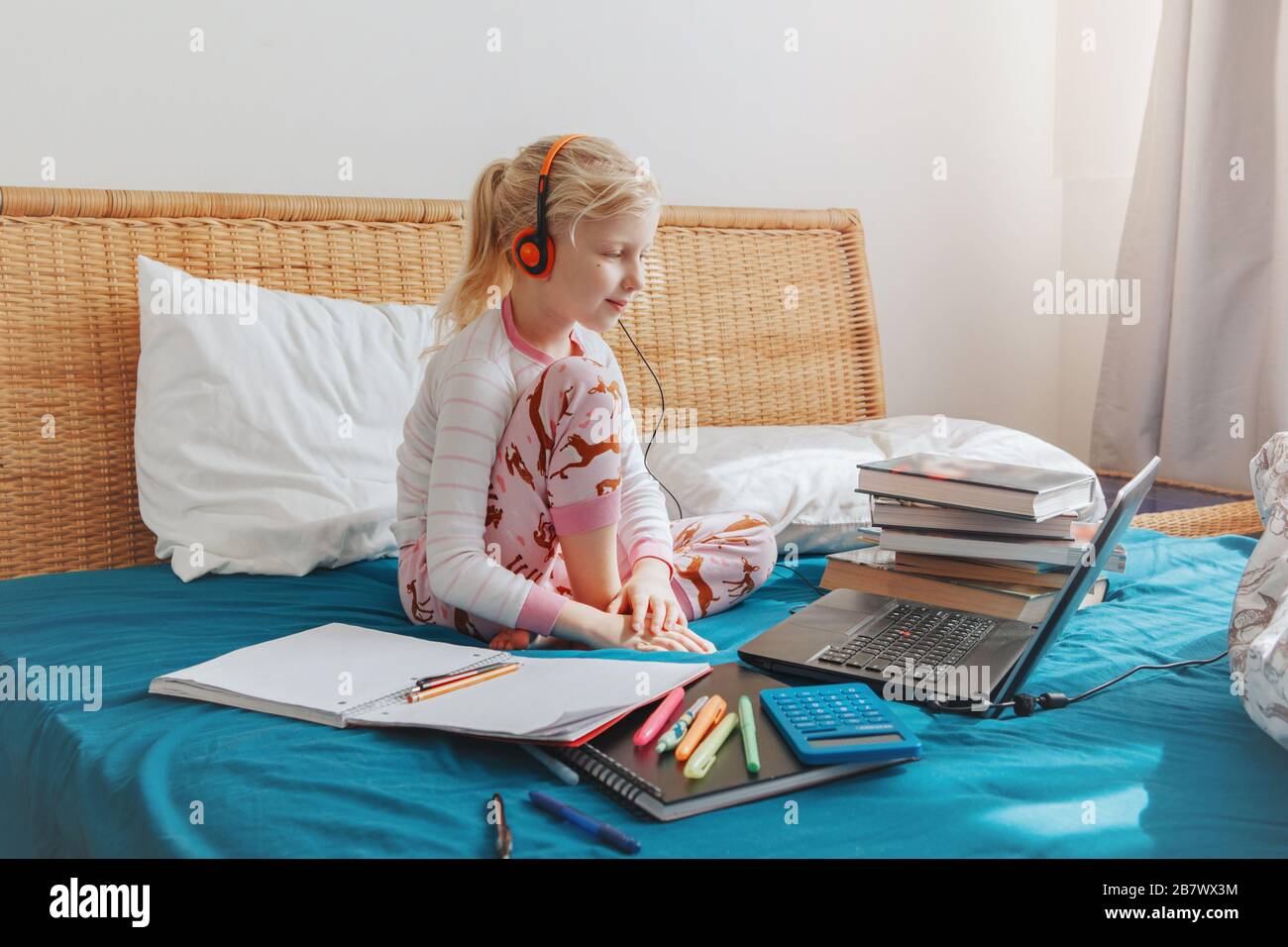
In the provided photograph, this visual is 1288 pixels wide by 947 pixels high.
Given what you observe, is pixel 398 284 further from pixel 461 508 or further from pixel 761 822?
pixel 761 822

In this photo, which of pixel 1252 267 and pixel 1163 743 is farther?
pixel 1252 267

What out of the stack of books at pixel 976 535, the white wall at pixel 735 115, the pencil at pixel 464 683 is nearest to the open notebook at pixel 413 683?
the pencil at pixel 464 683

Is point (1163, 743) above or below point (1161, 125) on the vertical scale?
below

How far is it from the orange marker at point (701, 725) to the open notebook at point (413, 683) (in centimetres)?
4

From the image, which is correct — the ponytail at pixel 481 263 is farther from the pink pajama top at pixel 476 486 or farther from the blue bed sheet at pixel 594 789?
the blue bed sheet at pixel 594 789

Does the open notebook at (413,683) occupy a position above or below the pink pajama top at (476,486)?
below

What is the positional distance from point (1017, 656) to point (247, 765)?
64 cm

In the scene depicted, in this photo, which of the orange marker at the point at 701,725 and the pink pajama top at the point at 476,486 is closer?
the orange marker at the point at 701,725

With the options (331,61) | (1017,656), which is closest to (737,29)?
(331,61)

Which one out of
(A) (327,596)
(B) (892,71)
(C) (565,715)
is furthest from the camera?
(B) (892,71)

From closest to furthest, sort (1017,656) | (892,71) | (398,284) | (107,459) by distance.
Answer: (1017,656)
(107,459)
(398,284)
(892,71)

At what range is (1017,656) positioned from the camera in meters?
1.00

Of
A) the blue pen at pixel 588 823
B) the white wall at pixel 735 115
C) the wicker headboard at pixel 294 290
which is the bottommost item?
the blue pen at pixel 588 823

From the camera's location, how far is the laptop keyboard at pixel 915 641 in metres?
1.01
